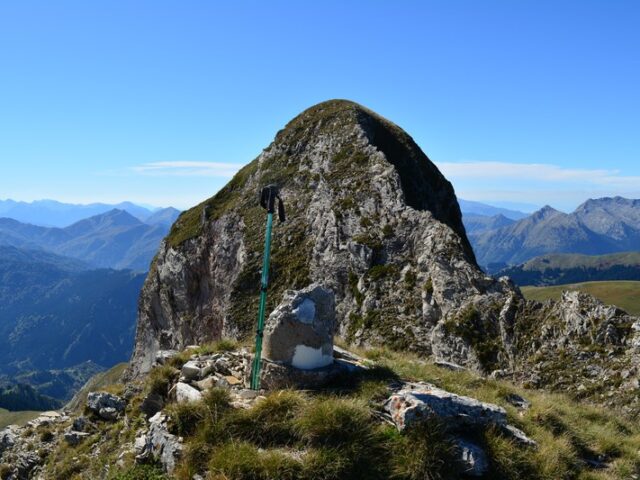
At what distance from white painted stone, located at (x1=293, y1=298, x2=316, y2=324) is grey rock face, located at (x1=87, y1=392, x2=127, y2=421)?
9.48 meters

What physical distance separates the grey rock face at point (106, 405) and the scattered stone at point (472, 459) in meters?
13.2

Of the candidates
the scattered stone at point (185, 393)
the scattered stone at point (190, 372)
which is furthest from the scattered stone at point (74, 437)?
the scattered stone at point (185, 393)

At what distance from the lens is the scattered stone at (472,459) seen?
1059 cm

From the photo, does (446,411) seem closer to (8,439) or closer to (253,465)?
(253,465)

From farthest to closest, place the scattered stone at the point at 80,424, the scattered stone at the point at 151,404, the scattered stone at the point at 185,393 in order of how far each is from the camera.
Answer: the scattered stone at the point at 80,424
the scattered stone at the point at 151,404
the scattered stone at the point at 185,393

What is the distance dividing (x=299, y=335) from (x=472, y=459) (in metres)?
5.24

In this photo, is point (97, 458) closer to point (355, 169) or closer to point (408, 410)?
point (408, 410)

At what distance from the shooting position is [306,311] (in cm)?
1386

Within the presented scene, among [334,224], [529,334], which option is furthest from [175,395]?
[334,224]

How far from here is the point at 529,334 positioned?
25.1 m

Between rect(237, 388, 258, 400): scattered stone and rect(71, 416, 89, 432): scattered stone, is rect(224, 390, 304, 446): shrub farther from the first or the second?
rect(71, 416, 89, 432): scattered stone

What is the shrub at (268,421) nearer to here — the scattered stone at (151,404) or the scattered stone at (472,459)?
A: the scattered stone at (472,459)

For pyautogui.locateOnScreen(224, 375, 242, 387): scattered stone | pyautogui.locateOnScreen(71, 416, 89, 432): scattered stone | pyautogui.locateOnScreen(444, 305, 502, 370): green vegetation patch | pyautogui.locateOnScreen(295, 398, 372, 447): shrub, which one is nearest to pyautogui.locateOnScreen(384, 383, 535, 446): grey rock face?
pyautogui.locateOnScreen(295, 398, 372, 447): shrub

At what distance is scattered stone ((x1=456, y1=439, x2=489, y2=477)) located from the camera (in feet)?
34.7
